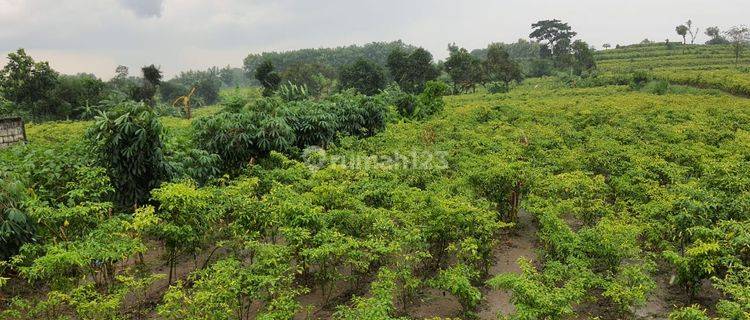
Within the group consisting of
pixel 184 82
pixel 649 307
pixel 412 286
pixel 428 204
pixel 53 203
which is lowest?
pixel 649 307

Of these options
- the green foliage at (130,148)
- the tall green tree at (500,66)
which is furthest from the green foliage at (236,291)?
the tall green tree at (500,66)

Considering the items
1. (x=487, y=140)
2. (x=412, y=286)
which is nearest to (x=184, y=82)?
(x=487, y=140)

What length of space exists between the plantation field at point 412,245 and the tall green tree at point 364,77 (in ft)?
92.9

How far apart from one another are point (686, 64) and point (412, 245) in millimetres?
47916

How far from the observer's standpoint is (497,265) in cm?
737

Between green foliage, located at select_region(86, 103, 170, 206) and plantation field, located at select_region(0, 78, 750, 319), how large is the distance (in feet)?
1.96

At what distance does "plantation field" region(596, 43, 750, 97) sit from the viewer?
29.7 meters

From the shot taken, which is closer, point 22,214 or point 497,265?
point 22,214

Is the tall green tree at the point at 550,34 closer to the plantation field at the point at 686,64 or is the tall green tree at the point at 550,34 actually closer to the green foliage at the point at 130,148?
the plantation field at the point at 686,64

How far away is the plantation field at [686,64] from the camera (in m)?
29.7

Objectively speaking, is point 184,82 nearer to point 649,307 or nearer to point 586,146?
point 586,146

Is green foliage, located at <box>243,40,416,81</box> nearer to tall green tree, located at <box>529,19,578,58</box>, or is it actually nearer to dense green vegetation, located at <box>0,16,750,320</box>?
tall green tree, located at <box>529,19,578,58</box>

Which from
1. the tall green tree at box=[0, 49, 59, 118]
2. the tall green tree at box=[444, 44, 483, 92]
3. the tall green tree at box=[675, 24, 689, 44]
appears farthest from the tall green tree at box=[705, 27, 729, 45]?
the tall green tree at box=[0, 49, 59, 118]

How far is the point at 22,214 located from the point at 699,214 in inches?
360
